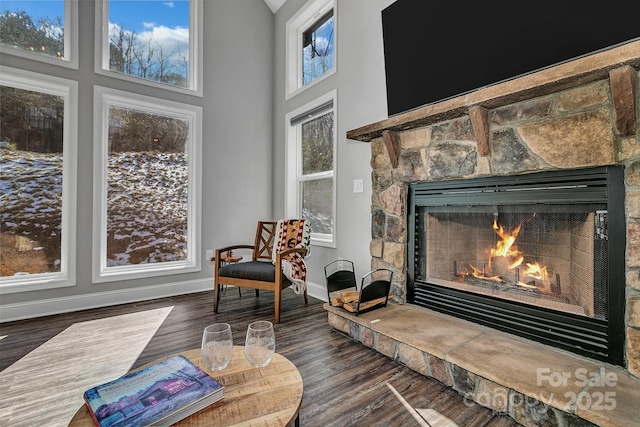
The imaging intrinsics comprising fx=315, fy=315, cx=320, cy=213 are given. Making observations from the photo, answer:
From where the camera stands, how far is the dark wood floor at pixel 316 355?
1494mm

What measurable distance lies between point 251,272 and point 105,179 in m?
1.84

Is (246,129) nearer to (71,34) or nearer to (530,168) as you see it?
(71,34)

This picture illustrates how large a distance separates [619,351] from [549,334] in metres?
0.28


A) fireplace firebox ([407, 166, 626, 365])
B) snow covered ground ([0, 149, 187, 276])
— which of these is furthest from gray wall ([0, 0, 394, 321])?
fireplace firebox ([407, 166, 626, 365])

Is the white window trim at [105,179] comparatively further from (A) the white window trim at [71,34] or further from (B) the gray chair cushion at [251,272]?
(B) the gray chair cushion at [251,272]

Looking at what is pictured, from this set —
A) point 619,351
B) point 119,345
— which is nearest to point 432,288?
point 619,351

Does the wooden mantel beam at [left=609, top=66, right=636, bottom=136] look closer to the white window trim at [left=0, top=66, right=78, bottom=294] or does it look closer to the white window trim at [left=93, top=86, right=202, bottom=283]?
the white window trim at [left=93, top=86, right=202, bottom=283]

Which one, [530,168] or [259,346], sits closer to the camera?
[259,346]

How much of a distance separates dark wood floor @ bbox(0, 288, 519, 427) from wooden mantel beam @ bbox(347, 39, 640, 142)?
1.58 meters

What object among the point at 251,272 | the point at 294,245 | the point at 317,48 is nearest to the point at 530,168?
the point at 294,245

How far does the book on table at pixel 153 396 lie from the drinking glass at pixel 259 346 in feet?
0.50

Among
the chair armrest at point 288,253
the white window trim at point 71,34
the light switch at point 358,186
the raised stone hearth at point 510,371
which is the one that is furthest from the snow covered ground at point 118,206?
the raised stone hearth at point 510,371

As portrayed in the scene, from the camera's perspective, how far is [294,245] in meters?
3.19

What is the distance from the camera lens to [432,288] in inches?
92.0
